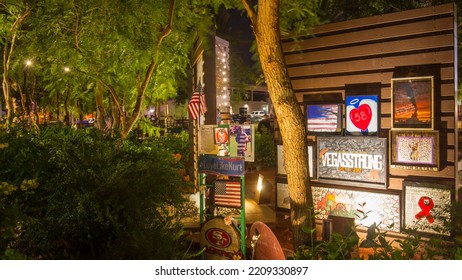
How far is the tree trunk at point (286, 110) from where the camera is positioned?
6738mm

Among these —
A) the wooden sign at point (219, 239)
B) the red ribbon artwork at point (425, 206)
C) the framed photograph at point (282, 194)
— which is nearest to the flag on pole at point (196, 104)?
the framed photograph at point (282, 194)

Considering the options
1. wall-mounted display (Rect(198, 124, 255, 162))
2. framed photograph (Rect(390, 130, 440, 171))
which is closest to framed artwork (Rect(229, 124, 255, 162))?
wall-mounted display (Rect(198, 124, 255, 162))

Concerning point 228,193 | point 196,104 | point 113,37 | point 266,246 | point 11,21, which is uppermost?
point 11,21

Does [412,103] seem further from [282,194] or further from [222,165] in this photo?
[282,194]

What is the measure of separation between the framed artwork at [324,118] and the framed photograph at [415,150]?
111cm

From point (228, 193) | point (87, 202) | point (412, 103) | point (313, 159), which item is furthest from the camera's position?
point (313, 159)

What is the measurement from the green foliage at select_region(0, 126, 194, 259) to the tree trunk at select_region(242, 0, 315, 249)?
6.19ft

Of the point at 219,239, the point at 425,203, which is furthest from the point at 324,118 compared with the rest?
the point at 219,239

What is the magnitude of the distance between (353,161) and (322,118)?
42.1 inches

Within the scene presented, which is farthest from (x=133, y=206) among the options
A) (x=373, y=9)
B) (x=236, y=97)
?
(x=236, y=97)

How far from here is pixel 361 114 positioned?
8078 mm

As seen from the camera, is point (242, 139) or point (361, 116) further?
point (242, 139)

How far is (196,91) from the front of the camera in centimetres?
1034

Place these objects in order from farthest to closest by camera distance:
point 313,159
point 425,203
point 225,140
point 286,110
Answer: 1. point 225,140
2. point 313,159
3. point 425,203
4. point 286,110
